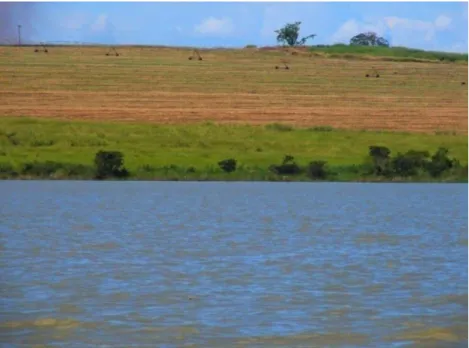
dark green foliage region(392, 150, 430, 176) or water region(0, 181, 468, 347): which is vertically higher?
dark green foliage region(392, 150, 430, 176)

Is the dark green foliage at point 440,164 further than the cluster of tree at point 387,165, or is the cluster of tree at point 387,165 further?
the dark green foliage at point 440,164

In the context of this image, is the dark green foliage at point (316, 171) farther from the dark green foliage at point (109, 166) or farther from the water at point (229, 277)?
the water at point (229, 277)

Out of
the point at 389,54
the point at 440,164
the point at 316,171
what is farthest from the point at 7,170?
the point at 389,54

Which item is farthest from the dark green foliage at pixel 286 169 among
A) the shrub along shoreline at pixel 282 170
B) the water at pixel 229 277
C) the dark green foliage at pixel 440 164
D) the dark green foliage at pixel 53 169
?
the water at pixel 229 277

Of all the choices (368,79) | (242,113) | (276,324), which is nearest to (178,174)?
(242,113)

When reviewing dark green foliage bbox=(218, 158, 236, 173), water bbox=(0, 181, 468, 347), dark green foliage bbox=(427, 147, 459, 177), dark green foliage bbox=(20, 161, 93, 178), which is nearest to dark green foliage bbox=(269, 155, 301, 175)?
dark green foliage bbox=(218, 158, 236, 173)

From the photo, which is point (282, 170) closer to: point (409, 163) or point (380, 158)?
point (380, 158)

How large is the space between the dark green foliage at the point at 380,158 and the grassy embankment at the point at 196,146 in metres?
0.80

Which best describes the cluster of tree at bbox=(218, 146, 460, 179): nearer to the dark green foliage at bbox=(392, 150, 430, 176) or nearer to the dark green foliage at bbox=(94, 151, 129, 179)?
the dark green foliage at bbox=(392, 150, 430, 176)

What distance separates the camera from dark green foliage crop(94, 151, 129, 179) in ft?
195

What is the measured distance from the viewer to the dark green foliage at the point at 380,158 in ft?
204

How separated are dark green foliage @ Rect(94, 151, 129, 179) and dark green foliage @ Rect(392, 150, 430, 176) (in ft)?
43.9

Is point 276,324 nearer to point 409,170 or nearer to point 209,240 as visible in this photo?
point 209,240

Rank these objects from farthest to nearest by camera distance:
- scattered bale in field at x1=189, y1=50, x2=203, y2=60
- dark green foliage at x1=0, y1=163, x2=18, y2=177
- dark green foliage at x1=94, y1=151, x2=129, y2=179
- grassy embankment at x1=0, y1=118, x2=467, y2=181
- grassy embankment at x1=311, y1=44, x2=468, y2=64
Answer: grassy embankment at x1=311, y1=44, x2=468, y2=64 → scattered bale in field at x1=189, y1=50, x2=203, y2=60 → grassy embankment at x1=0, y1=118, x2=467, y2=181 → dark green foliage at x1=94, y1=151, x2=129, y2=179 → dark green foliage at x1=0, y1=163, x2=18, y2=177
